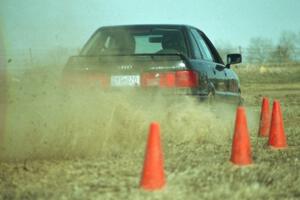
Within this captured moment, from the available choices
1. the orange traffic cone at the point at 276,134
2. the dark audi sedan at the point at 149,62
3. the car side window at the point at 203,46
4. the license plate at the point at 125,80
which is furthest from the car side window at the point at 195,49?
the orange traffic cone at the point at 276,134

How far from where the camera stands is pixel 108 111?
7.88m

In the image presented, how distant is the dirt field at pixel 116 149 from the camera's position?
17.5ft

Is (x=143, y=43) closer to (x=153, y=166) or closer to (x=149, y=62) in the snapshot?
(x=149, y=62)

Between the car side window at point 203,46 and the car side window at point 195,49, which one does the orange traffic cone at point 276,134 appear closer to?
the car side window at point 195,49

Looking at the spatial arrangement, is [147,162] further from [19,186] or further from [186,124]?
[186,124]

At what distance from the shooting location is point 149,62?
790cm

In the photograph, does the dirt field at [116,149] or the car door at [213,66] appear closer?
the dirt field at [116,149]

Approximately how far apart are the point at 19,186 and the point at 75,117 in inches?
96.3

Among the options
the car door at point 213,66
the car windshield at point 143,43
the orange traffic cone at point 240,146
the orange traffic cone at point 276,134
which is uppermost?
the car windshield at point 143,43

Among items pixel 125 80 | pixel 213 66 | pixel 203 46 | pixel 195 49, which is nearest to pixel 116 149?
pixel 125 80

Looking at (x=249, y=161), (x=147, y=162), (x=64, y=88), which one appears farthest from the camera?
(x=64, y=88)

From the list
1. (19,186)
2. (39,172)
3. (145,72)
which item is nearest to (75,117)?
(145,72)

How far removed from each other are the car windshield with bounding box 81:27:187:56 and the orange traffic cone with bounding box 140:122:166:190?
3521 millimetres

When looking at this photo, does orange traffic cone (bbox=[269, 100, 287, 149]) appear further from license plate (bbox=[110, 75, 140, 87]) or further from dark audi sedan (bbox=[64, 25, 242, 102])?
license plate (bbox=[110, 75, 140, 87])
